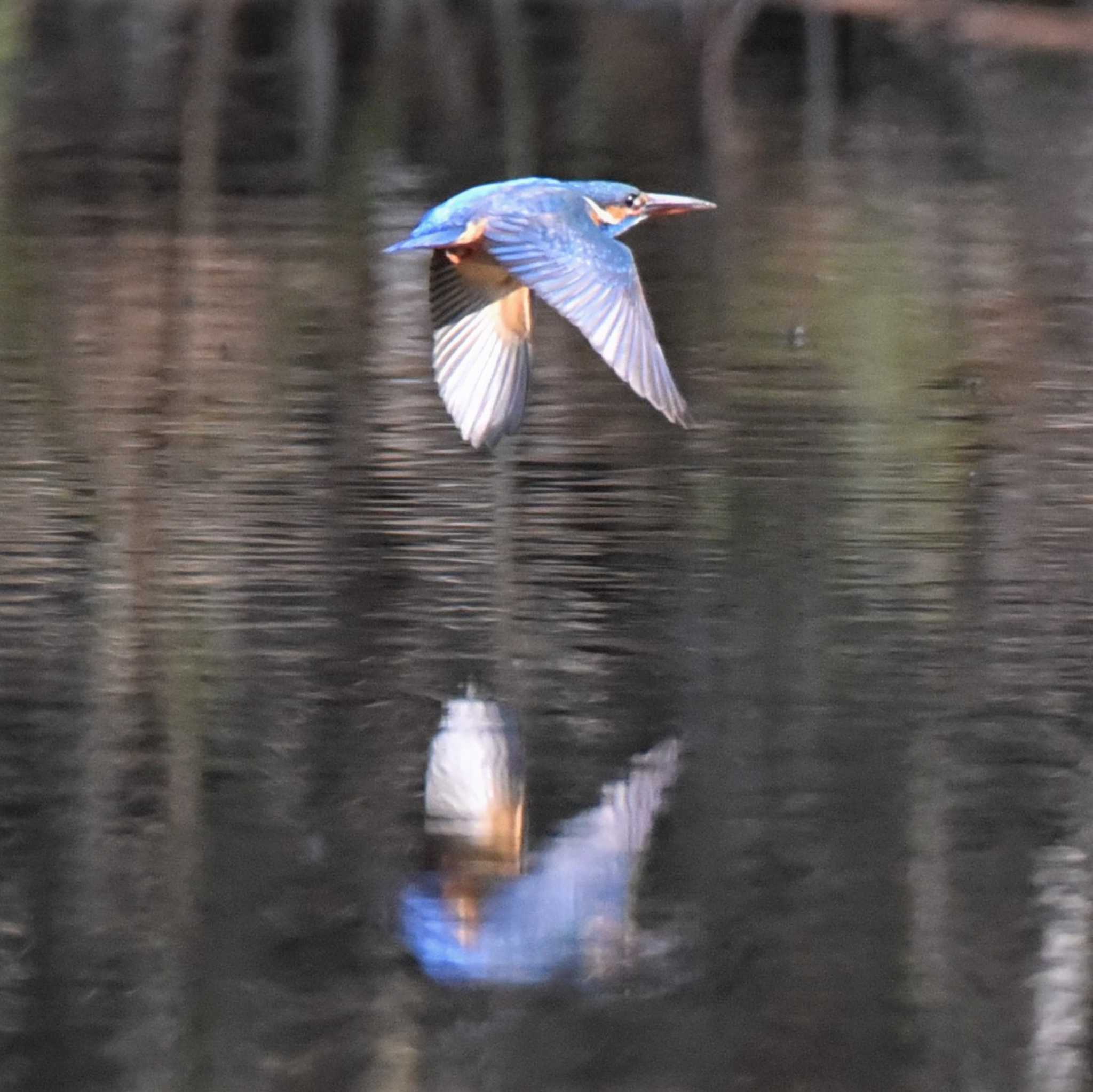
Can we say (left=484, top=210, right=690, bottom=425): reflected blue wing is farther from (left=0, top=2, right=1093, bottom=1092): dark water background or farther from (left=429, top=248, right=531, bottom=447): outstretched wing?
(left=0, top=2, right=1093, bottom=1092): dark water background

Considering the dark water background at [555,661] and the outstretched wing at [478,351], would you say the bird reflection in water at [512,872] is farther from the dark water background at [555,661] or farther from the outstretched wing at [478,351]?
the outstretched wing at [478,351]

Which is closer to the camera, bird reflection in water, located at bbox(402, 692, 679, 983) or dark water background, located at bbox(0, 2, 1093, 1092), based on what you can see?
dark water background, located at bbox(0, 2, 1093, 1092)

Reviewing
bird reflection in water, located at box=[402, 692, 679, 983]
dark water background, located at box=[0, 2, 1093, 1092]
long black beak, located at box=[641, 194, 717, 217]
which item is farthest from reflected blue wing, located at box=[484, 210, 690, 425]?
bird reflection in water, located at box=[402, 692, 679, 983]

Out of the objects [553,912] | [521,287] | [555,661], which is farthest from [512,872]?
[521,287]

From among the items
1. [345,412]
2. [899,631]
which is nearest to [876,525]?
[899,631]

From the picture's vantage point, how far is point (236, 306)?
11469 mm

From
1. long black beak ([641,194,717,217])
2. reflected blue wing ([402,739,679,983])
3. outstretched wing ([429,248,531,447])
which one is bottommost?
reflected blue wing ([402,739,679,983])

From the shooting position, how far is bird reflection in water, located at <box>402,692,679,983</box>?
462 centimetres

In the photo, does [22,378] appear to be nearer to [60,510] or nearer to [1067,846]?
[60,510]

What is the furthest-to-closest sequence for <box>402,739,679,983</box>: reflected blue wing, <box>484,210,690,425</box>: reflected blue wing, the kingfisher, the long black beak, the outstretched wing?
the long black beak < the outstretched wing < the kingfisher < <box>484,210,690,425</box>: reflected blue wing < <box>402,739,679,983</box>: reflected blue wing

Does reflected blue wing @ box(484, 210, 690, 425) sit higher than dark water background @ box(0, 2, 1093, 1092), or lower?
higher

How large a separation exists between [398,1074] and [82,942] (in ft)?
2.36

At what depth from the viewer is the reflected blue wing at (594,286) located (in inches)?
262

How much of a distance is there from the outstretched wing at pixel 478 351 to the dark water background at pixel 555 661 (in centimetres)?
33
